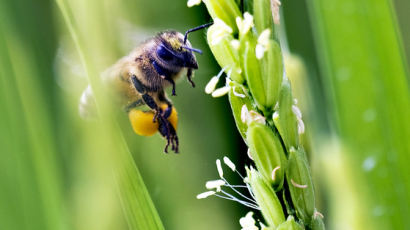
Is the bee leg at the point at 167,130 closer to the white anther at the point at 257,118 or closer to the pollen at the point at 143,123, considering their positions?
the pollen at the point at 143,123

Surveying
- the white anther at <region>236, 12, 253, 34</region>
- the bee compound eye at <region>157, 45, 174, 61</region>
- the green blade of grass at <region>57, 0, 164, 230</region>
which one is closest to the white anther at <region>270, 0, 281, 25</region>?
the white anther at <region>236, 12, 253, 34</region>

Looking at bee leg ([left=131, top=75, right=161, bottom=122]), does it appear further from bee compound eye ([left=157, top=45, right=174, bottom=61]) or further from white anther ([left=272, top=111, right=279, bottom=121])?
white anther ([left=272, top=111, right=279, bottom=121])

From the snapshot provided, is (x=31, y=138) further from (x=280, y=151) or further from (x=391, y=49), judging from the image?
(x=391, y=49)

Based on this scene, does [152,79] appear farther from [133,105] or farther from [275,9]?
[275,9]

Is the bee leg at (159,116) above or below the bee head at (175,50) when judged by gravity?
below

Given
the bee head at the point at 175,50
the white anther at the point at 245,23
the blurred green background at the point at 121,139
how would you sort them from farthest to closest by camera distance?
1. the bee head at the point at 175,50
2. the blurred green background at the point at 121,139
3. the white anther at the point at 245,23

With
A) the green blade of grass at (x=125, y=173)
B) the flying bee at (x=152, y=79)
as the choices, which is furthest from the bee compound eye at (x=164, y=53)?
the green blade of grass at (x=125, y=173)

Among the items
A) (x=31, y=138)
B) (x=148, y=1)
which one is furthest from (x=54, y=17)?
(x=31, y=138)

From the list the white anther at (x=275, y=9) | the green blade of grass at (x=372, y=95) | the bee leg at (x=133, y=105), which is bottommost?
the green blade of grass at (x=372, y=95)
